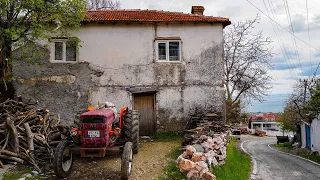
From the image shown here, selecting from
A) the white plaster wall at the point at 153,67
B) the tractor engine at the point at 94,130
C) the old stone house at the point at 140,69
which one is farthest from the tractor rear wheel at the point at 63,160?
the white plaster wall at the point at 153,67

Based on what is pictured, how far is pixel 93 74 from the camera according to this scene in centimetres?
1358

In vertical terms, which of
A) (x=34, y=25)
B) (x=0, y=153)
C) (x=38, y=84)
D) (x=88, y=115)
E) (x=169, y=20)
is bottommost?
(x=0, y=153)

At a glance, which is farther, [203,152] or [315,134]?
[315,134]

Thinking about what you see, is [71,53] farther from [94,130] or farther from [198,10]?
[94,130]

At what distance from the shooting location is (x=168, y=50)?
45.5 ft

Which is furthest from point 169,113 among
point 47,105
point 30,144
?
point 30,144

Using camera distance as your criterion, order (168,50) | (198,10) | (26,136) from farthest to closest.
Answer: (198,10), (168,50), (26,136)

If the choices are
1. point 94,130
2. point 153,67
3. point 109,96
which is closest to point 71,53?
point 109,96

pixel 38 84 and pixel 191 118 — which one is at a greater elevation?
pixel 38 84

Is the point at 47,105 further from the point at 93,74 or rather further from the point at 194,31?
the point at 194,31

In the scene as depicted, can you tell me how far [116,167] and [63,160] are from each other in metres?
1.43

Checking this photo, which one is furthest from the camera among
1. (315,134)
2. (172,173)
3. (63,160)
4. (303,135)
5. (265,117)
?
(265,117)

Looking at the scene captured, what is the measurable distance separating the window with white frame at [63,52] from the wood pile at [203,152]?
6.49 metres

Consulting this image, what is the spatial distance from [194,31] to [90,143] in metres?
8.68
